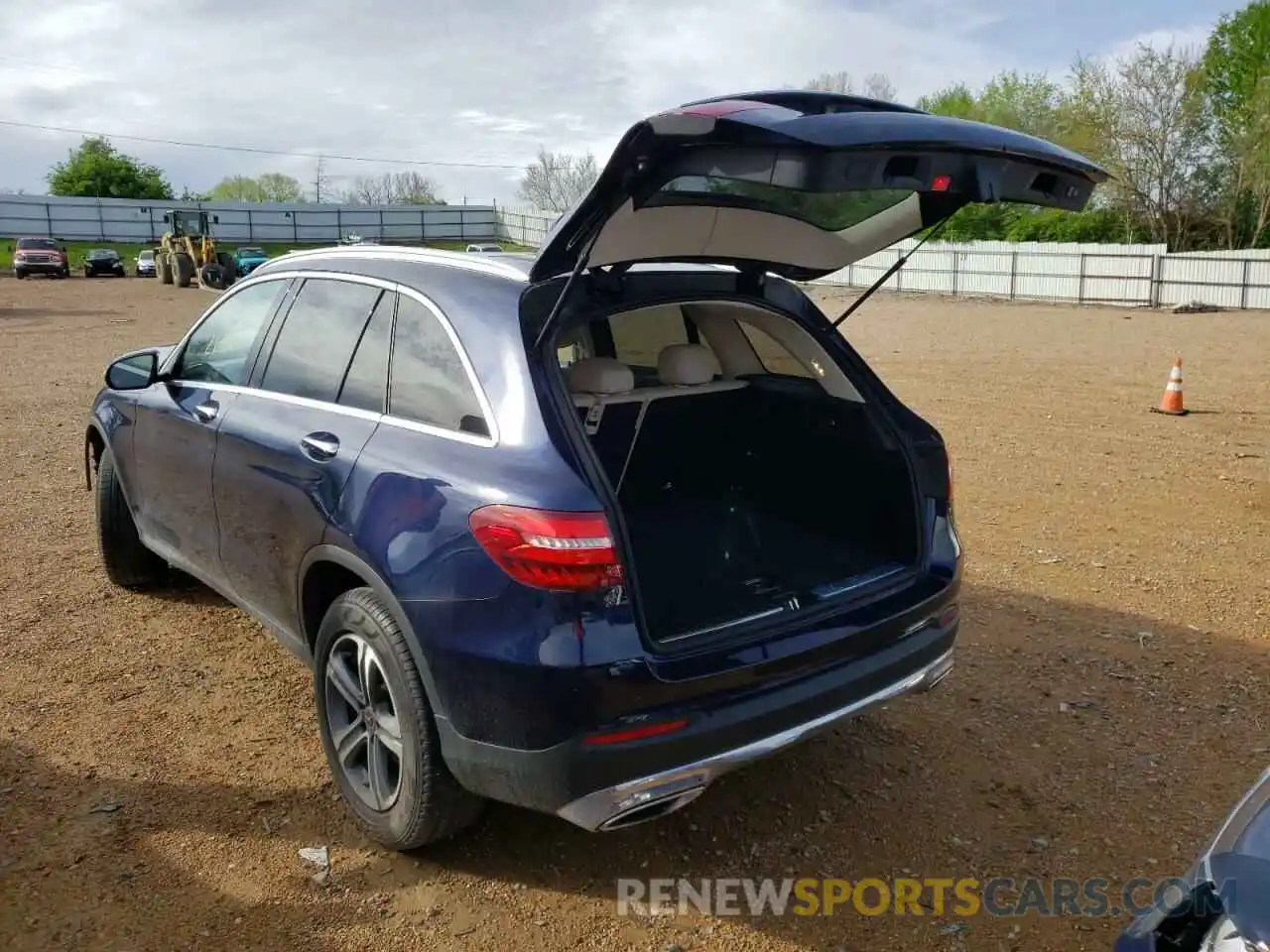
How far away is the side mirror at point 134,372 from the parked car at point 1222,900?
4.26m

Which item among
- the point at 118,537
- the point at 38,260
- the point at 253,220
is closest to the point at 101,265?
the point at 38,260

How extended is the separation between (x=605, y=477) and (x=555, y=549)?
27 centimetres

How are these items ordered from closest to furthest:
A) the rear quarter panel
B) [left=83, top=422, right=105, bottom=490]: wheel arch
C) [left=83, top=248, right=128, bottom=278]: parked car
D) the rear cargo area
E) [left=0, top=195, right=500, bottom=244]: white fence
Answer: the rear quarter panel → the rear cargo area → [left=83, top=422, right=105, bottom=490]: wheel arch → [left=83, top=248, right=128, bottom=278]: parked car → [left=0, top=195, right=500, bottom=244]: white fence

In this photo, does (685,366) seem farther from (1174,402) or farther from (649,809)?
(1174,402)

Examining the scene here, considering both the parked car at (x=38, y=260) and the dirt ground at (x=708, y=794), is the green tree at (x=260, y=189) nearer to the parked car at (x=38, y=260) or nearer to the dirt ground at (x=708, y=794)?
the parked car at (x=38, y=260)

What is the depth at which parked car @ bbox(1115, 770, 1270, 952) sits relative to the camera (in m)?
1.75

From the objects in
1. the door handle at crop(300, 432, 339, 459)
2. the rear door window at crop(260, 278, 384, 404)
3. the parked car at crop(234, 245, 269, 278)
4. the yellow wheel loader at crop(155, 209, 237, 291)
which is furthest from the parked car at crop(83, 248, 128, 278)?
the door handle at crop(300, 432, 339, 459)

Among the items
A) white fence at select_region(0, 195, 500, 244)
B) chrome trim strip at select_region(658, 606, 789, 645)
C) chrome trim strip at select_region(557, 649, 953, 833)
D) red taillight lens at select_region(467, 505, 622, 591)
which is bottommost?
chrome trim strip at select_region(557, 649, 953, 833)

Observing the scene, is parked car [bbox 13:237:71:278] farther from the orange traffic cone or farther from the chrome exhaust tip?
the chrome exhaust tip

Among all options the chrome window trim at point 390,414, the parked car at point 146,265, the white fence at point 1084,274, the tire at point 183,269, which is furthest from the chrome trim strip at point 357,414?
the parked car at point 146,265

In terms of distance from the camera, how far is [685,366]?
3.82 metres

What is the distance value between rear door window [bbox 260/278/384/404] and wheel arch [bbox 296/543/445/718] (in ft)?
1.83

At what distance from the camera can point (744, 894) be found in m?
3.03

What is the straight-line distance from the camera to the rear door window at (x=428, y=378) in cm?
293
